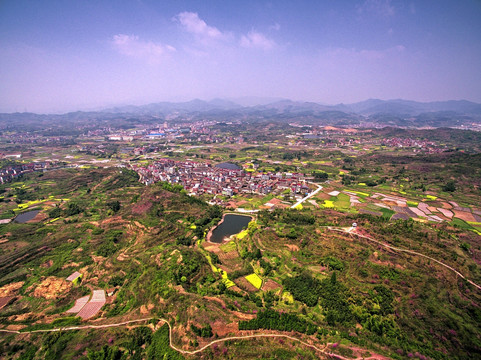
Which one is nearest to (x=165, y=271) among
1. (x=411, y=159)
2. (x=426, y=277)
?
(x=426, y=277)

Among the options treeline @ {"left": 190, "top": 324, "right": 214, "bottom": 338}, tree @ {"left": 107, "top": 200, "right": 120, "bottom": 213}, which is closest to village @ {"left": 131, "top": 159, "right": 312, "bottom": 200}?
tree @ {"left": 107, "top": 200, "right": 120, "bottom": 213}

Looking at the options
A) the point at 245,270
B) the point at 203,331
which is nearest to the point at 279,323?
the point at 203,331

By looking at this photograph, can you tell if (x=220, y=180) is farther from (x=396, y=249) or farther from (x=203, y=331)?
(x=203, y=331)

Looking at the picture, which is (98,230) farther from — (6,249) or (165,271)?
(165,271)

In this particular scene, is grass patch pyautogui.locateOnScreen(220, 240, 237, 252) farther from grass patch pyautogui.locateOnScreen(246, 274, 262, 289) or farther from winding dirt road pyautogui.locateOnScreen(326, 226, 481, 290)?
winding dirt road pyautogui.locateOnScreen(326, 226, 481, 290)

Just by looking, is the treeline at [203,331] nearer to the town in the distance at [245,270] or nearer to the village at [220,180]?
the town in the distance at [245,270]

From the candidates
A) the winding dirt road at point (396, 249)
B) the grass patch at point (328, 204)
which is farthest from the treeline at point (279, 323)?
the grass patch at point (328, 204)

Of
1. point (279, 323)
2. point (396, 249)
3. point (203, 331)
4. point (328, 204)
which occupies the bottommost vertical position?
point (328, 204)
